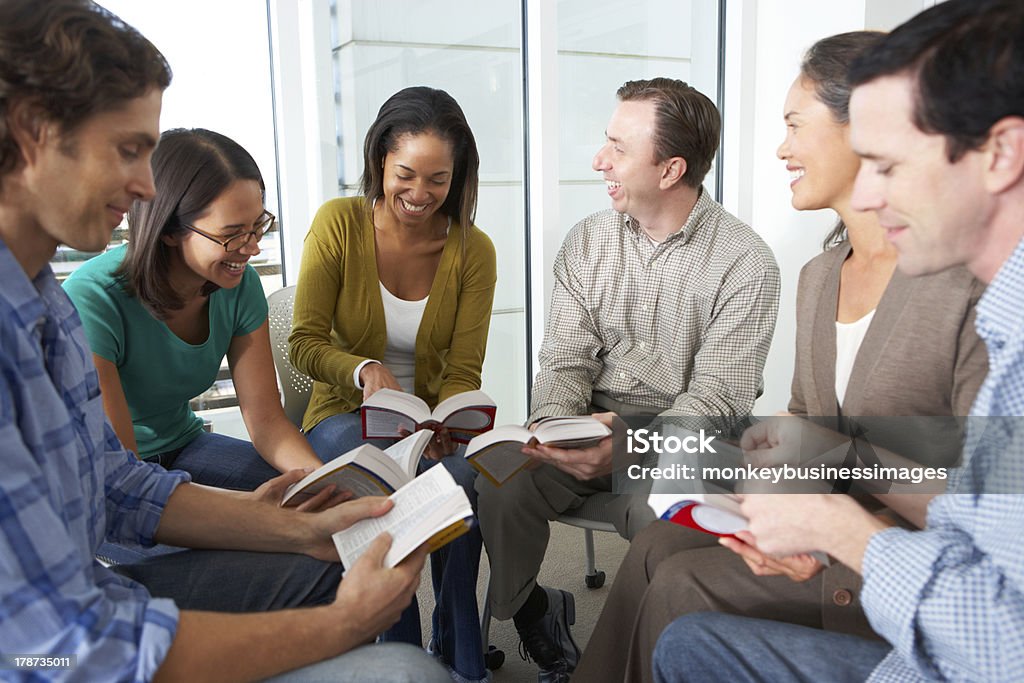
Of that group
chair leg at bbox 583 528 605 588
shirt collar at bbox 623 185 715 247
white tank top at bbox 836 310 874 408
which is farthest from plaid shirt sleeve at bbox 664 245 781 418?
chair leg at bbox 583 528 605 588

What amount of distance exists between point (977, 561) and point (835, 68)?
3.58ft

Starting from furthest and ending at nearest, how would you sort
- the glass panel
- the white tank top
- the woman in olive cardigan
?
the glass panel < the woman in olive cardigan < the white tank top

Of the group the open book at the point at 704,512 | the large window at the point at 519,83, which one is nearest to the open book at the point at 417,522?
the open book at the point at 704,512

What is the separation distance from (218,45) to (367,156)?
0.83m

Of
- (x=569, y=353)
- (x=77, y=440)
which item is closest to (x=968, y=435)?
(x=77, y=440)

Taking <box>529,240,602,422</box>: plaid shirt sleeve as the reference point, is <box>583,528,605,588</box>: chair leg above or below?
below

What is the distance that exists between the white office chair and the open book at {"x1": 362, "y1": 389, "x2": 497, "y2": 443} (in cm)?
54

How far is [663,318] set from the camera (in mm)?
2203

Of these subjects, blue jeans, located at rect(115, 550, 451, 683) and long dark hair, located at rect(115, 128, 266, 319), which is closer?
blue jeans, located at rect(115, 550, 451, 683)

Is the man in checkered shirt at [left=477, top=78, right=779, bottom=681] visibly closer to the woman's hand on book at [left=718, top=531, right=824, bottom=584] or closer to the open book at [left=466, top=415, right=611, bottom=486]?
the open book at [left=466, top=415, right=611, bottom=486]

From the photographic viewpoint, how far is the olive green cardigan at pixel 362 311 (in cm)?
224

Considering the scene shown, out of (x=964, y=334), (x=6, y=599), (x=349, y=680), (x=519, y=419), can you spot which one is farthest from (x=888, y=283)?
(x=519, y=419)

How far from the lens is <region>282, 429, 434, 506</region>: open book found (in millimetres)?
1423

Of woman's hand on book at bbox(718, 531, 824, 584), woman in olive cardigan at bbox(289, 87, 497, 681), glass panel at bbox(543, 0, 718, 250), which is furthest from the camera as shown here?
glass panel at bbox(543, 0, 718, 250)
